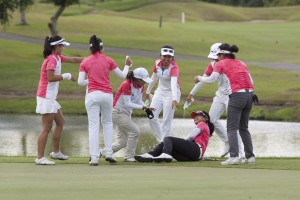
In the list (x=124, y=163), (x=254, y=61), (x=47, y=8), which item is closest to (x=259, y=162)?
(x=124, y=163)

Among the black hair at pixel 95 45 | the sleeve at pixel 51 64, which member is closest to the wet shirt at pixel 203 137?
the black hair at pixel 95 45

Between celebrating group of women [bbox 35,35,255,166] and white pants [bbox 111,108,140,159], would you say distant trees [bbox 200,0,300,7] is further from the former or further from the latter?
white pants [bbox 111,108,140,159]

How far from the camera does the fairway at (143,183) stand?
11.4 m

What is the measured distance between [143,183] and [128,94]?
4.63 m

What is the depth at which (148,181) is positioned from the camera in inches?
506

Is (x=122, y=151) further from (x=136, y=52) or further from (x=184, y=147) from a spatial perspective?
(x=136, y=52)

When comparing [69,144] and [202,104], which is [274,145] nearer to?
[69,144]

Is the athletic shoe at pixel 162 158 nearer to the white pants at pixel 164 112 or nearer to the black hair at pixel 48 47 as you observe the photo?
the white pants at pixel 164 112

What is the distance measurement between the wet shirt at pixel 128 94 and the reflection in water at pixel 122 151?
520 centimetres

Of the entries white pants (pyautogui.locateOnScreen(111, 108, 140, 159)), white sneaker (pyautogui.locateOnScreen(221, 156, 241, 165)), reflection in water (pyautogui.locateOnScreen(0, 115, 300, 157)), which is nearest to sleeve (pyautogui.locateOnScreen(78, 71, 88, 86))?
white pants (pyautogui.locateOnScreen(111, 108, 140, 159))

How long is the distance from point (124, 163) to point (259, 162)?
249 centimetres

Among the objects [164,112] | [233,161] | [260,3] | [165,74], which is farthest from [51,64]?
[260,3]

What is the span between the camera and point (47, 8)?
10612 centimetres

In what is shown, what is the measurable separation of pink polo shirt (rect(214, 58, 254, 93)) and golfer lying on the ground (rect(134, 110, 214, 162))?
49.7 inches
